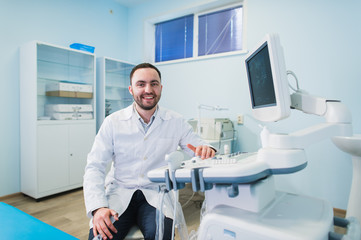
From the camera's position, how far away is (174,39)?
3.76 m

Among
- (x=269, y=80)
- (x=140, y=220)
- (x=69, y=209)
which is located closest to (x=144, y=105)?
(x=140, y=220)

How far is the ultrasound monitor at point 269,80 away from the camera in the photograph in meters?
0.74

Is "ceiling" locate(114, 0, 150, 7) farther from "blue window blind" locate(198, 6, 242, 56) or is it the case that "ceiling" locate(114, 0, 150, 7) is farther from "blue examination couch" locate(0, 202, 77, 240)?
"blue examination couch" locate(0, 202, 77, 240)

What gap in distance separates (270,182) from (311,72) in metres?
1.98

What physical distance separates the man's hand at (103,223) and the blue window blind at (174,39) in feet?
9.41

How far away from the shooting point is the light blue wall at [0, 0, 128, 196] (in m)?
2.69

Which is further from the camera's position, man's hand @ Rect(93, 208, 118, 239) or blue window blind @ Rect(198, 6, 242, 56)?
blue window blind @ Rect(198, 6, 242, 56)

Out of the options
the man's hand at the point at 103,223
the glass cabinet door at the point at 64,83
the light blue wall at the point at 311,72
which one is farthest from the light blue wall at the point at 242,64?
the man's hand at the point at 103,223

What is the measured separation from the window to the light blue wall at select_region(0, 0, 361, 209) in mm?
237

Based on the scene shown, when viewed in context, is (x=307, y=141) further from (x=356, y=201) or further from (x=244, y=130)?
(x=244, y=130)

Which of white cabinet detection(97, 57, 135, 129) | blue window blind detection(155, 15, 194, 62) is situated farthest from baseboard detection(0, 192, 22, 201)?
blue window blind detection(155, 15, 194, 62)

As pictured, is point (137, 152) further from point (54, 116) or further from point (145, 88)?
point (54, 116)

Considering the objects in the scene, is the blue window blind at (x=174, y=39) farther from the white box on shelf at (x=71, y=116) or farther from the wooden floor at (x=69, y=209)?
the wooden floor at (x=69, y=209)

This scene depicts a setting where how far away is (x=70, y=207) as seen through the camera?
2.51 meters
